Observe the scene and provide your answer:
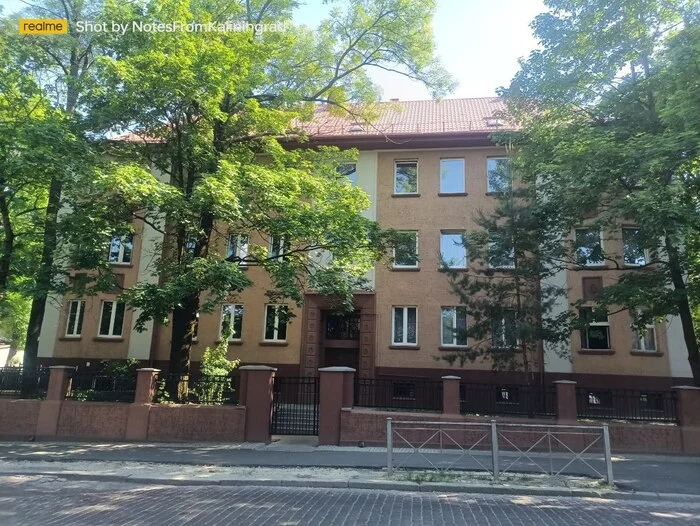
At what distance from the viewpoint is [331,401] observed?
1159 cm

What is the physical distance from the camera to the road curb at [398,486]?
769cm

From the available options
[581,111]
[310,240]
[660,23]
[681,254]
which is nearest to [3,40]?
[310,240]

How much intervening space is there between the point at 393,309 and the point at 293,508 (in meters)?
13.6

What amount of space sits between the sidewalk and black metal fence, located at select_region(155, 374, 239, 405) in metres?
A: 1.14

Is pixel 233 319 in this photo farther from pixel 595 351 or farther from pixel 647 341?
pixel 647 341

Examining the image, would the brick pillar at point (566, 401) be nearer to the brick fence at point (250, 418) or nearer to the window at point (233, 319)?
the brick fence at point (250, 418)

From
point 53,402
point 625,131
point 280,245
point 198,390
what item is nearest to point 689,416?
point 625,131

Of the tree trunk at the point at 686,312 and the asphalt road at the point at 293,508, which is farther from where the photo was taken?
the tree trunk at the point at 686,312

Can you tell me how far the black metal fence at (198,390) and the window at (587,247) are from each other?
1033 centimetres

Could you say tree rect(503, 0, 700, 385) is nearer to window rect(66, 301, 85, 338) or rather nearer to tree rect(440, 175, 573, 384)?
tree rect(440, 175, 573, 384)

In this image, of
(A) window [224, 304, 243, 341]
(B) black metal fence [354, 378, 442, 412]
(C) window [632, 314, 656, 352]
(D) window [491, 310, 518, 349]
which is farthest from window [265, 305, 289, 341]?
(C) window [632, 314, 656, 352]

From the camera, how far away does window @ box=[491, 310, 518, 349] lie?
1391 cm

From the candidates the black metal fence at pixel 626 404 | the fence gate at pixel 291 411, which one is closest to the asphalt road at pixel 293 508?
the fence gate at pixel 291 411

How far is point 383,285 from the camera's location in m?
20.1
